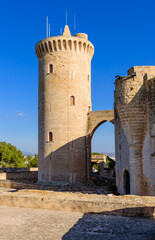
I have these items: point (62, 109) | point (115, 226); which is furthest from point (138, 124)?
point (62, 109)

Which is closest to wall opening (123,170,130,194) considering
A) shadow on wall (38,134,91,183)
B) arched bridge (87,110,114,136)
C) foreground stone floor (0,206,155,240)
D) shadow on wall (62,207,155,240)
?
shadow on wall (62,207,155,240)

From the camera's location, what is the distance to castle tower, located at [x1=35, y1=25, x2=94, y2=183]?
21.0m

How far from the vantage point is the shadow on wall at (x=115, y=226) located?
512 cm

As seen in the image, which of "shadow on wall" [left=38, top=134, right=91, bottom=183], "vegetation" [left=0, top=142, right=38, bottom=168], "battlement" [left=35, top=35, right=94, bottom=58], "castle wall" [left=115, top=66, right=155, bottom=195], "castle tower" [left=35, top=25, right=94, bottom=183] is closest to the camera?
"castle wall" [left=115, top=66, right=155, bottom=195]

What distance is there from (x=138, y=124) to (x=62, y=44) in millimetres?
12908

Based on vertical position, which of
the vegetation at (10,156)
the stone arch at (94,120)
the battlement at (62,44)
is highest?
the battlement at (62,44)

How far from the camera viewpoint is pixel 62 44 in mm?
21953

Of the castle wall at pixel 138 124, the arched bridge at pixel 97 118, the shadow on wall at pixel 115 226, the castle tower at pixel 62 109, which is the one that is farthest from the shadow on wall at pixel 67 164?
the shadow on wall at pixel 115 226

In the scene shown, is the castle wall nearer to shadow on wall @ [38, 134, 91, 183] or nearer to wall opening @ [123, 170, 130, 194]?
wall opening @ [123, 170, 130, 194]

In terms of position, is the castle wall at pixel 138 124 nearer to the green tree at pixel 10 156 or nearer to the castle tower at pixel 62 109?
the castle tower at pixel 62 109

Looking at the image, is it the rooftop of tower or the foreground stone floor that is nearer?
the foreground stone floor

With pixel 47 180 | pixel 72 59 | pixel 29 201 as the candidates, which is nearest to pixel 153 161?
pixel 29 201

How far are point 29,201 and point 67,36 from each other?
17.5 m

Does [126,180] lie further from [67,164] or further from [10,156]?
[10,156]
